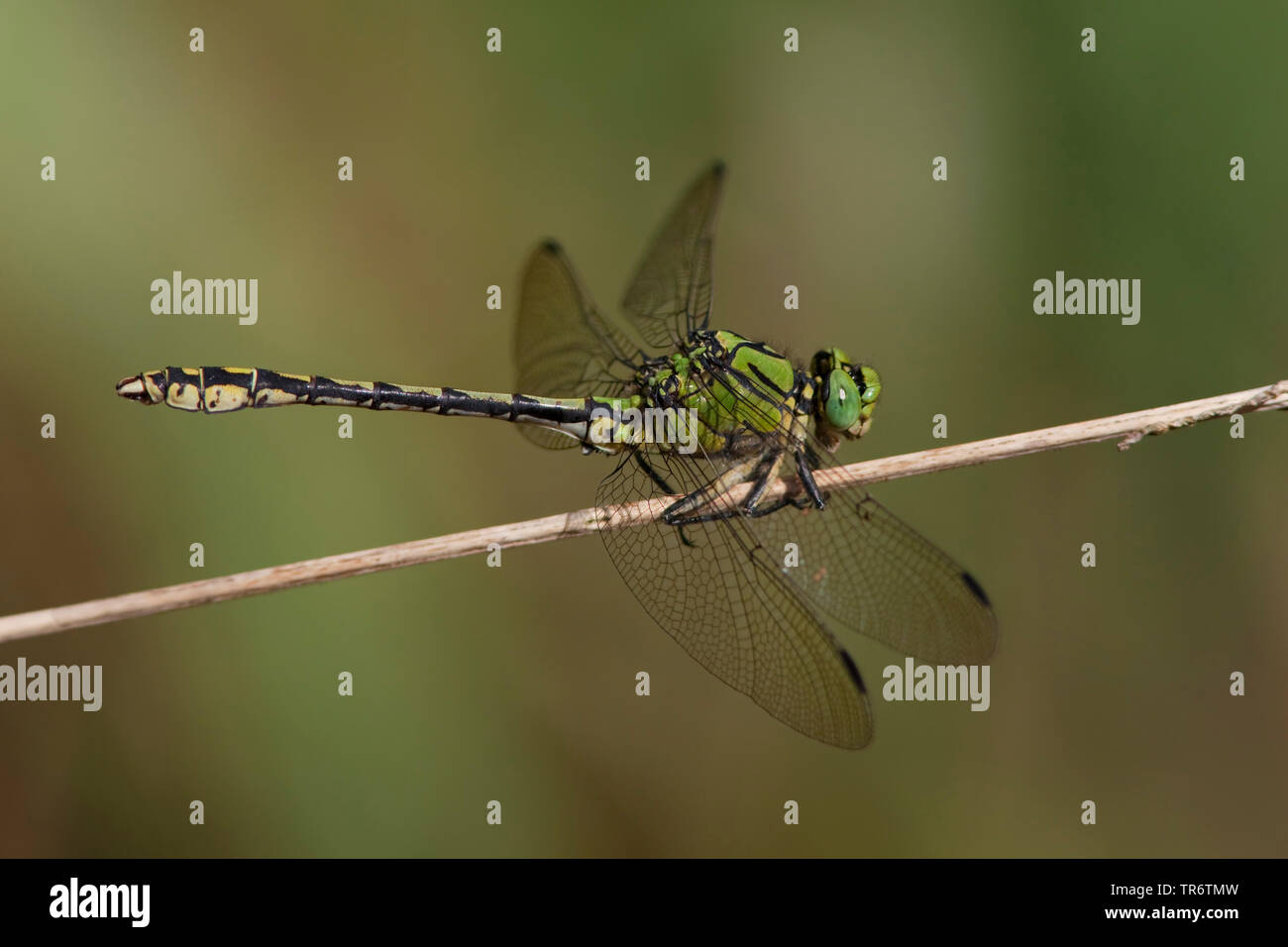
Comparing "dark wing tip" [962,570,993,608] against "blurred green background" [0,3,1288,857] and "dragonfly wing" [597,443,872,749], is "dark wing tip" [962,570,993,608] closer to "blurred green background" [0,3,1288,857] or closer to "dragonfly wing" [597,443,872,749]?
"dragonfly wing" [597,443,872,749]

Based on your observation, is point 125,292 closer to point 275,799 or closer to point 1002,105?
point 275,799

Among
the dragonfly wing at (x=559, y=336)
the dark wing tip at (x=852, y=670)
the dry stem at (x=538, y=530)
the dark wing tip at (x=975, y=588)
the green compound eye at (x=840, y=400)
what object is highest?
the dragonfly wing at (x=559, y=336)

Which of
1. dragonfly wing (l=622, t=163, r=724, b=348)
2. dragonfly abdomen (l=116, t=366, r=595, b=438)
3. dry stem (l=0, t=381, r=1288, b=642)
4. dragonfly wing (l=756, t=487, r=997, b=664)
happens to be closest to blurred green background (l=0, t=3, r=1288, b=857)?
dragonfly wing (l=622, t=163, r=724, b=348)

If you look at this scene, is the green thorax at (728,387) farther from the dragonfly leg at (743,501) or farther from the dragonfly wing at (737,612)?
the dragonfly wing at (737,612)

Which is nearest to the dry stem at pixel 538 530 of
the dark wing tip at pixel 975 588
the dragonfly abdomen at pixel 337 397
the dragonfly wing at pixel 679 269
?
the dark wing tip at pixel 975 588

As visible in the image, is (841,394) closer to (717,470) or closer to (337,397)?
(717,470)

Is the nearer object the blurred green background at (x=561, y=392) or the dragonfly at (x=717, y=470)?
the dragonfly at (x=717, y=470)

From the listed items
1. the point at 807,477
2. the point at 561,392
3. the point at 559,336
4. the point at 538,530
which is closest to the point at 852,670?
the point at 807,477

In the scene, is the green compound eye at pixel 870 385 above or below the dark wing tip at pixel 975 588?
above
